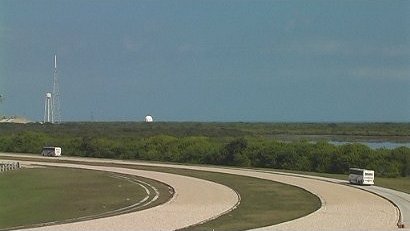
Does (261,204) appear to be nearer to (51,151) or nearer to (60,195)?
(60,195)

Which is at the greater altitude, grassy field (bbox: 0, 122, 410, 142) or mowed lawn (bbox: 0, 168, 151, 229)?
grassy field (bbox: 0, 122, 410, 142)

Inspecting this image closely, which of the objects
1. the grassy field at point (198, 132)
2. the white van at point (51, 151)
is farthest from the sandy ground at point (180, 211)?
the grassy field at point (198, 132)

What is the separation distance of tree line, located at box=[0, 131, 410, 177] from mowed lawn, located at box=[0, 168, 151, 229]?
1290 centimetres

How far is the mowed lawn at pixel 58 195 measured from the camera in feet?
74.4

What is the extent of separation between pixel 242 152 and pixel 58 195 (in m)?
22.4

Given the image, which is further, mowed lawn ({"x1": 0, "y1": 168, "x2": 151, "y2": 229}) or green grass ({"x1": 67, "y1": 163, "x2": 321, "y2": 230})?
mowed lawn ({"x1": 0, "y1": 168, "x2": 151, "y2": 229})

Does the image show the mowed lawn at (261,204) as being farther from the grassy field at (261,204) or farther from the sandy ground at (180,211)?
the sandy ground at (180,211)

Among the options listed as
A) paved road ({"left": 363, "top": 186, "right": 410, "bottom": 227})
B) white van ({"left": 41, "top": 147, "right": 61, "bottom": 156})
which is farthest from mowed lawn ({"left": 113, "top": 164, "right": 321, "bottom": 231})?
white van ({"left": 41, "top": 147, "right": 61, "bottom": 156})

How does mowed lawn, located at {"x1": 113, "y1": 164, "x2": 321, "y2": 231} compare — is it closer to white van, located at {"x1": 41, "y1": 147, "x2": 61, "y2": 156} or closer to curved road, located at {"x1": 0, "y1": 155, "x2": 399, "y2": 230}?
curved road, located at {"x1": 0, "y1": 155, "x2": 399, "y2": 230}

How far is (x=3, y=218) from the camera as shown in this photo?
73.2 feet

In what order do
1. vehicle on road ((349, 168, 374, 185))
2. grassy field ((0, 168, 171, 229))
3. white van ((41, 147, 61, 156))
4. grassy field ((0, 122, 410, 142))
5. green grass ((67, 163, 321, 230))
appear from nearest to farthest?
green grass ((67, 163, 321, 230))
grassy field ((0, 168, 171, 229))
vehicle on road ((349, 168, 374, 185))
white van ((41, 147, 61, 156))
grassy field ((0, 122, 410, 142))

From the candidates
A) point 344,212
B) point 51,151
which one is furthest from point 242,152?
point 344,212

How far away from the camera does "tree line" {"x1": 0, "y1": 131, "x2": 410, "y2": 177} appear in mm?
42062

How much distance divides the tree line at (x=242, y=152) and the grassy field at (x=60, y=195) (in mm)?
12890
